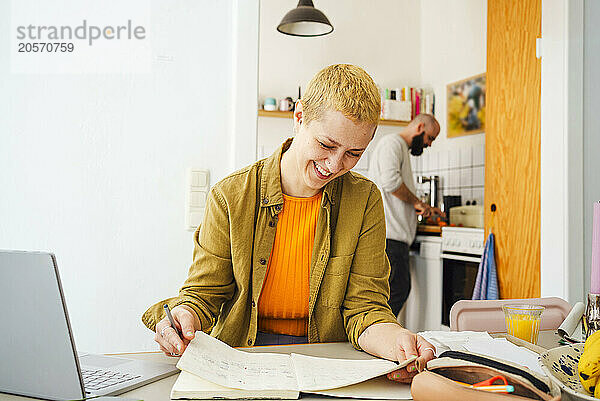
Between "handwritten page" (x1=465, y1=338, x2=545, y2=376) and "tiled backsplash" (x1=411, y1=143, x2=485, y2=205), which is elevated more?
Answer: "tiled backsplash" (x1=411, y1=143, x2=485, y2=205)

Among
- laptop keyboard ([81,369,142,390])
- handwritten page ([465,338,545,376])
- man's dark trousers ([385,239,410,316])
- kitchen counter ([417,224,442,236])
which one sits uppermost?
kitchen counter ([417,224,442,236])

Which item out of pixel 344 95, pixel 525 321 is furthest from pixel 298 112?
pixel 525 321

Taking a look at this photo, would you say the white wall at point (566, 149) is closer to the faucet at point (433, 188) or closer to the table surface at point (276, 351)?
the table surface at point (276, 351)

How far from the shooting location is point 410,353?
1026 mm

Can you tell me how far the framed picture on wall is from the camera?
4.24 meters

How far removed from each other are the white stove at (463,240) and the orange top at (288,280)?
7.84ft

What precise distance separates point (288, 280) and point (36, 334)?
2.25ft

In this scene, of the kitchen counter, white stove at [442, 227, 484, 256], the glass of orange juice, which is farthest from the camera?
the kitchen counter

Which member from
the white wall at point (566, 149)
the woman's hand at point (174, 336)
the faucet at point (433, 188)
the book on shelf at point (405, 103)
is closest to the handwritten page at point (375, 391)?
the woman's hand at point (174, 336)

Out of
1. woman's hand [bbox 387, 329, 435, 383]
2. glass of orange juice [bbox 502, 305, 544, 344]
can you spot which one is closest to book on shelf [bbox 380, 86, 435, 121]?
glass of orange juice [bbox 502, 305, 544, 344]

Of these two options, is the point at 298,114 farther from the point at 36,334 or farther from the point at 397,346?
the point at 36,334

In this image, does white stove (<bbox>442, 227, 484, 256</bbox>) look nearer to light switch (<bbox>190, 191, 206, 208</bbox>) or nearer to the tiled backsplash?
the tiled backsplash

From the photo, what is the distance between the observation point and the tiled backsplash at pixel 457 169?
431 centimetres

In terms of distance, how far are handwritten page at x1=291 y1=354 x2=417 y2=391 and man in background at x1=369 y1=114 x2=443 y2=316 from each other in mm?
2687
